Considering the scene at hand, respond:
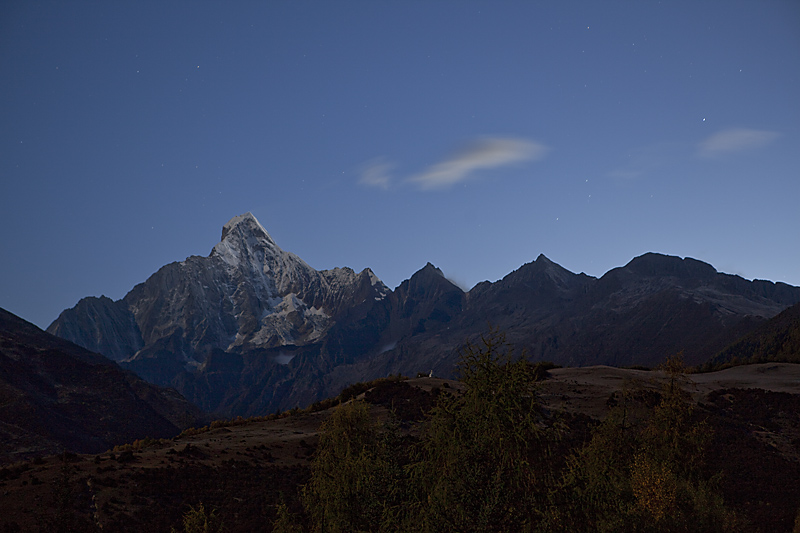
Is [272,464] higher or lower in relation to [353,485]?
lower

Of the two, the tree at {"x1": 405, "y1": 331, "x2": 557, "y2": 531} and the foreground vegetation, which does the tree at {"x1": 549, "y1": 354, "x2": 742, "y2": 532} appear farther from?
the tree at {"x1": 405, "y1": 331, "x2": 557, "y2": 531}

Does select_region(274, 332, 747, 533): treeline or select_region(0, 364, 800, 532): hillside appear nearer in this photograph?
select_region(274, 332, 747, 533): treeline

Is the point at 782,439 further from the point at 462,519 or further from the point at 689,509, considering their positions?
the point at 462,519

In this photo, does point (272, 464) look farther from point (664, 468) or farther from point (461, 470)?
point (461, 470)

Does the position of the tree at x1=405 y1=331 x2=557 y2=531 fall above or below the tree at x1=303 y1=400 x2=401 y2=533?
above

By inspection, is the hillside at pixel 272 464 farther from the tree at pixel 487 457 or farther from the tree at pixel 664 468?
the tree at pixel 487 457

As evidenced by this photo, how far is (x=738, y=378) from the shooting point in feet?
329

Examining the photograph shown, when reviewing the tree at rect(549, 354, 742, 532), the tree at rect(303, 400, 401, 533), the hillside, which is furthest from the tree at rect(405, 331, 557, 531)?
the hillside

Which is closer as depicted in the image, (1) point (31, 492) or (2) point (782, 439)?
(1) point (31, 492)

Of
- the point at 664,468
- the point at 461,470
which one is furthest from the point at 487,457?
the point at 664,468

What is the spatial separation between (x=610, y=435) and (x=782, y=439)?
163 ft

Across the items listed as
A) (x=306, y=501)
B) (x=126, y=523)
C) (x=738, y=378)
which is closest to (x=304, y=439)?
(x=126, y=523)

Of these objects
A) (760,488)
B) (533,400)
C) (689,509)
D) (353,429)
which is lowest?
(760,488)

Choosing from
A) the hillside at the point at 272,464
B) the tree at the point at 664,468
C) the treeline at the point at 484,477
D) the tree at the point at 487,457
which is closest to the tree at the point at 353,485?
the treeline at the point at 484,477
